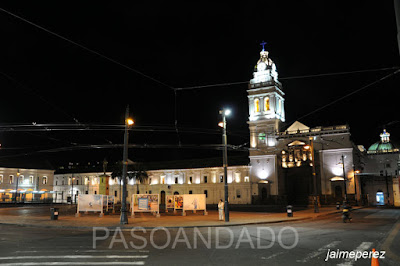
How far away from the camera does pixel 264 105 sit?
2785 inches

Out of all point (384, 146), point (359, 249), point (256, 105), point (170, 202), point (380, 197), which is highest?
point (256, 105)

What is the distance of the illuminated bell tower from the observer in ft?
228

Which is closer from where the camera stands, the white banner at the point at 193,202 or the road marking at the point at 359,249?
the road marking at the point at 359,249

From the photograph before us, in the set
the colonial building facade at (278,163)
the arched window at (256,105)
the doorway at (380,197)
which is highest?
the arched window at (256,105)

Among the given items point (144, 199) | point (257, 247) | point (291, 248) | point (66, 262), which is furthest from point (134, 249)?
point (144, 199)

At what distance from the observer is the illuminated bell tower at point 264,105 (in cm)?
6956

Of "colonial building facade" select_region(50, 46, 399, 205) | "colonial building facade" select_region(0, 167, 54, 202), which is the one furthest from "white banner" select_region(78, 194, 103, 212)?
"colonial building facade" select_region(0, 167, 54, 202)

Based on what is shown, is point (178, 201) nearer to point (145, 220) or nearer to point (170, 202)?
point (170, 202)

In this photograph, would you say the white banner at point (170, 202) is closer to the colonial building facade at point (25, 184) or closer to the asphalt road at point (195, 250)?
the asphalt road at point (195, 250)

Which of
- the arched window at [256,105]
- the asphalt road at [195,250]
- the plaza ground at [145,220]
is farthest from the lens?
the arched window at [256,105]

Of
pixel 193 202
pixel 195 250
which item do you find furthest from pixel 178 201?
pixel 195 250
